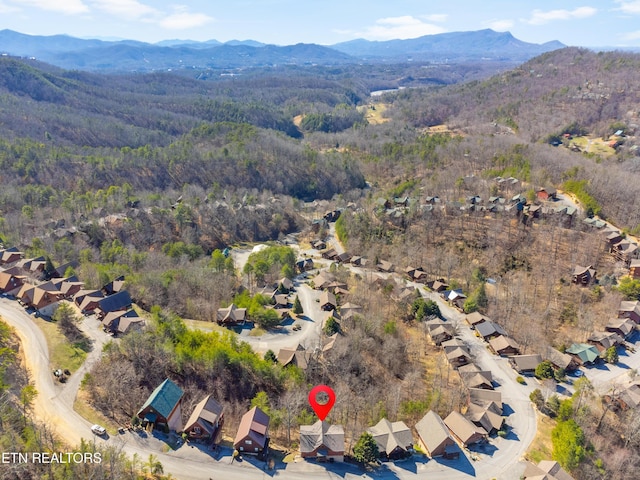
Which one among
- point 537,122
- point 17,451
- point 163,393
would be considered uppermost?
point 537,122

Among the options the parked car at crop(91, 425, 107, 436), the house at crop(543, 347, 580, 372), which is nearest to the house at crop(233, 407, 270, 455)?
the parked car at crop(91, 425, 107, 436)

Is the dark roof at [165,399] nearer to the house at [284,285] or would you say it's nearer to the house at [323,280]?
the house at [284,285]

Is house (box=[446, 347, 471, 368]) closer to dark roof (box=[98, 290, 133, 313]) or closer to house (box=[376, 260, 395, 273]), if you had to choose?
house (box=[376, 260, 395, 273])

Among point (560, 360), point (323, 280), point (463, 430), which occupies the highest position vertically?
point (463, 430)

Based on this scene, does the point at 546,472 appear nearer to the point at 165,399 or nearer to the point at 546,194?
the point at 165,399

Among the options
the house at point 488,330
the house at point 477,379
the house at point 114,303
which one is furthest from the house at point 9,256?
the house at point 488,330

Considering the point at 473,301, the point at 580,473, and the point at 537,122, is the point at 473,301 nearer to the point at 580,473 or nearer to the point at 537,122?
the point at 580,473

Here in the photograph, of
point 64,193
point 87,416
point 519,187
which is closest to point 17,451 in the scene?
point 87,416

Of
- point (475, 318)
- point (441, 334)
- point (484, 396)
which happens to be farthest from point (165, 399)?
point (475, 318)
